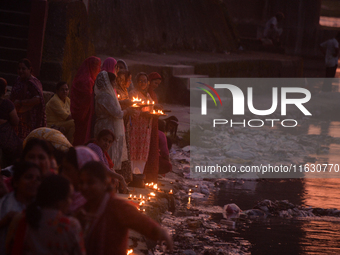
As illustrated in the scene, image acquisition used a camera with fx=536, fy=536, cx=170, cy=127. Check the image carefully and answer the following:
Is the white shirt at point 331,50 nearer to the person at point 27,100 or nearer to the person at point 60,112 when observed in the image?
the person at point 60,112

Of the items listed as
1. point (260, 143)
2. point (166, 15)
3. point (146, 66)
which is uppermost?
point (166, 15)

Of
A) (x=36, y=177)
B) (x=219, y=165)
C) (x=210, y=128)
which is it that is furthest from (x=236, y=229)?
(x=210, y=128)

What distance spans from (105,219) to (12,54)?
578cm

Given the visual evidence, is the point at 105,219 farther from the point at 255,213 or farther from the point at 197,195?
the point at 197,195

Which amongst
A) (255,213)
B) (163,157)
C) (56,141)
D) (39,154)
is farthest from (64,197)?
(255,213)

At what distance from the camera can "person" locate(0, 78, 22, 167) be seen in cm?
505

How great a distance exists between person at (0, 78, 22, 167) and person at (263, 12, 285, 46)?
15.4 m

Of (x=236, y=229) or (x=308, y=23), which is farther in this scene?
(x=308, y=23)

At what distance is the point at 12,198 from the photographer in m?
2.94

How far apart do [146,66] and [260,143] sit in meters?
2.92

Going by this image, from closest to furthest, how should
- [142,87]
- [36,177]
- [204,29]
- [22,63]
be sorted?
[36,177]
[22,63]
[142,87]
[204,29]

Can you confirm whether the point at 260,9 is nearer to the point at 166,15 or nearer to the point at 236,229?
the point at 166,15

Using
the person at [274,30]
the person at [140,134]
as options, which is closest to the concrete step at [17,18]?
the person at [140,134]

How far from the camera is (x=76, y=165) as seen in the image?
318cm
